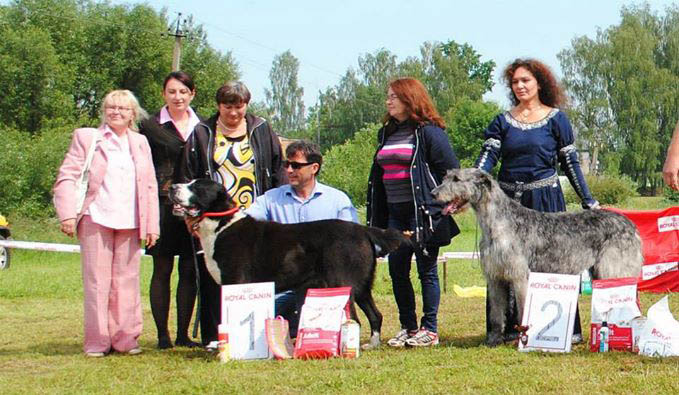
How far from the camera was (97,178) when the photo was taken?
5.55 m

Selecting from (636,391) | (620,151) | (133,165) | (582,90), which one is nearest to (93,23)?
(582,90)

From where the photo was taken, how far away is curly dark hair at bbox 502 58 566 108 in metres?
5.66

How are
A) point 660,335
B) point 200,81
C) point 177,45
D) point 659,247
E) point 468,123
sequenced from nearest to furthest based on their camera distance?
point 660,335, point 659,247, point 177,45, point 200,81, point 468,123

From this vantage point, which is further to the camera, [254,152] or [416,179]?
[254,152]

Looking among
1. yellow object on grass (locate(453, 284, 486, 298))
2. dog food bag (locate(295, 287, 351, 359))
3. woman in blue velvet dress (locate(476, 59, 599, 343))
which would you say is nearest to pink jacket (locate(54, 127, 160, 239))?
dog food bag (locate(295, 287, 351, 359))

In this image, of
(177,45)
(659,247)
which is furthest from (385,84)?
(659,247)

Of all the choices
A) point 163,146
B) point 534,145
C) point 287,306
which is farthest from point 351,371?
point 163,146

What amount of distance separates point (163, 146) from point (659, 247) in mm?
6549

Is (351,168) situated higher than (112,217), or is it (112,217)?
(351,168)

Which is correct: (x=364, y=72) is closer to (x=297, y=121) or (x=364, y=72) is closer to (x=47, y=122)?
(x=297, y=121)

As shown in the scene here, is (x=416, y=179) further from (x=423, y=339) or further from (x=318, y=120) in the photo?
(x=318, y=120)

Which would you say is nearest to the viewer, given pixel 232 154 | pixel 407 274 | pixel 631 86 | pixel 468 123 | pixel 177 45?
pixel 232 154

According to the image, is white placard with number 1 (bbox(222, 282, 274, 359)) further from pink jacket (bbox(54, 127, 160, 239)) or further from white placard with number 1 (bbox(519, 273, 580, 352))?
white placard with number 1 (bbox(519, 273, 580, 352))

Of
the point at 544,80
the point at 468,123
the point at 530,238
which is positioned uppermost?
the point at 468,123
